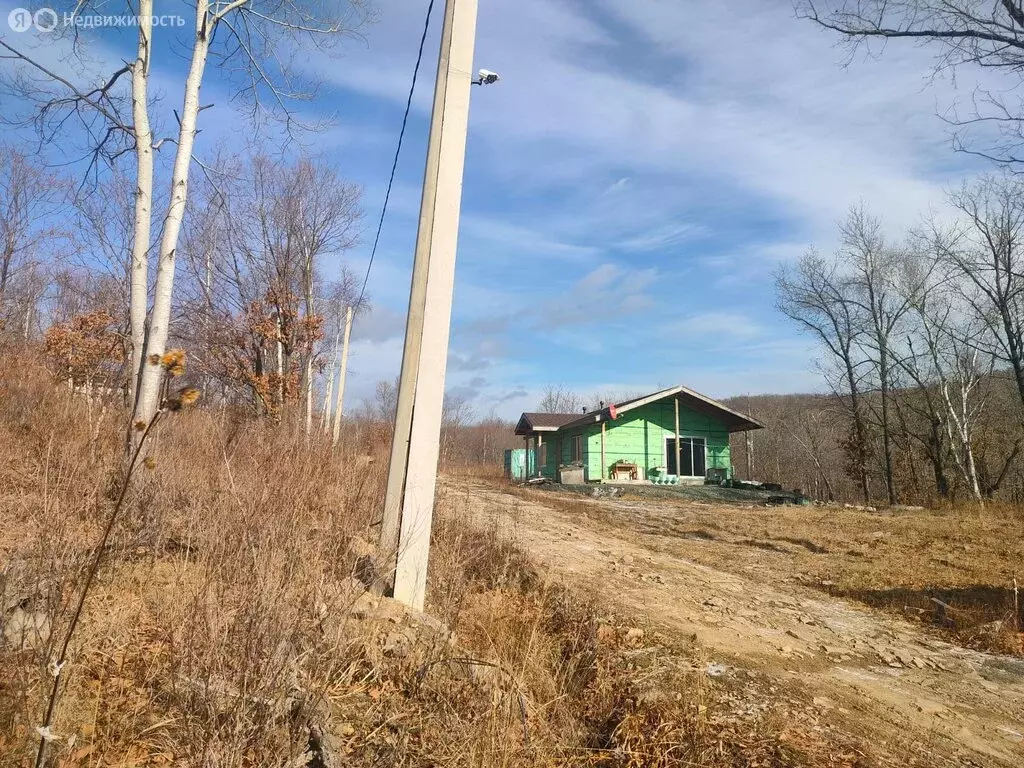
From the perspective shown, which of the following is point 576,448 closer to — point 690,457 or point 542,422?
point 542,422

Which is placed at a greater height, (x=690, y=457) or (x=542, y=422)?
(x=542, y=422)

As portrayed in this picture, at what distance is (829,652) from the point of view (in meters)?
4.85

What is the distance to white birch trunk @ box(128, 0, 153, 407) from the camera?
6.66 m

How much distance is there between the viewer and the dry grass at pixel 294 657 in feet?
7.94

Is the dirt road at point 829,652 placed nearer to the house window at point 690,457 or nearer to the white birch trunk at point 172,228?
the white birch trunk at point 172,228

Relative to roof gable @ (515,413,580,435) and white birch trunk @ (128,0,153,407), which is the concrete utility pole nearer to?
white birch trunk @ (128,0,153,407)

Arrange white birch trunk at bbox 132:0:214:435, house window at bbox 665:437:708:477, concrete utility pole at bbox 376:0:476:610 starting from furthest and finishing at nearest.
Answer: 1. house window at bbox 665:437:708:477
2. white birch trunk at bbox 132:0:214:435
3. concrete utility pole at bbox 376:0:476:610

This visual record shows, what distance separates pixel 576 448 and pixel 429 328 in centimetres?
2443

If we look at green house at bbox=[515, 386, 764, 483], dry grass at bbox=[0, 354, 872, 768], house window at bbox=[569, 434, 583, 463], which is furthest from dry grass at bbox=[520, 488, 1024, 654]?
house window at bbox=[569, 434, 583, 463]

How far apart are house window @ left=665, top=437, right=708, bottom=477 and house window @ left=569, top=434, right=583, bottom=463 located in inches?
143

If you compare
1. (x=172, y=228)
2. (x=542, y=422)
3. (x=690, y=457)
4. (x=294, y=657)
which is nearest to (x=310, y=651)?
(x=294, y=657)

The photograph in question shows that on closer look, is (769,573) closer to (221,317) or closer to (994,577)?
(994,577)

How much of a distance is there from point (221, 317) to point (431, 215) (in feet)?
72.4

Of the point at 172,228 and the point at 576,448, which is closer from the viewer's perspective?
the point at 172,228
